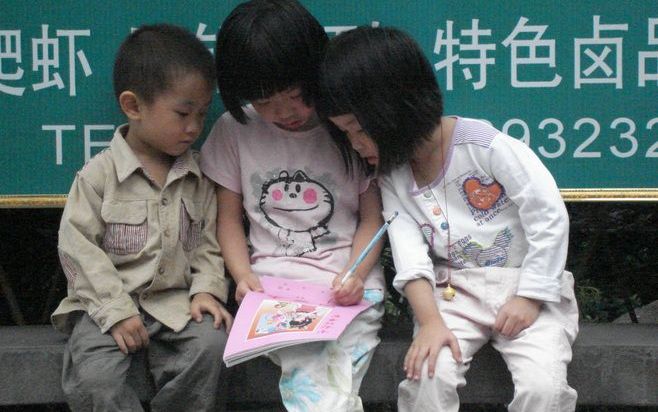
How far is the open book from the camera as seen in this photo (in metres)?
2.63

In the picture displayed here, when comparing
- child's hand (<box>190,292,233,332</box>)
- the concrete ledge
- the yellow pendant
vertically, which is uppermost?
the yellow pendant

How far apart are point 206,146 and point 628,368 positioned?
144cm

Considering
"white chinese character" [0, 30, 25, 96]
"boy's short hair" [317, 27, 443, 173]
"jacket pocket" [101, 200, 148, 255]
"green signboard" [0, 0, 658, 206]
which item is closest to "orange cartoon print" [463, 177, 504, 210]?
"boy's short hair" [317, 27, 443, 173]

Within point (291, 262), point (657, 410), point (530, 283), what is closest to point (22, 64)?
point (291, 262)

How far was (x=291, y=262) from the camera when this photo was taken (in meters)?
3.02

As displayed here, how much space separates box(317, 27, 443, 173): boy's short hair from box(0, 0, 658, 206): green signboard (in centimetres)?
48

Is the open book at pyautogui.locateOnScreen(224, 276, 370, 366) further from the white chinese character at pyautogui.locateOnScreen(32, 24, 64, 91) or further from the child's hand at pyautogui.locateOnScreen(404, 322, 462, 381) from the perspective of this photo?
the white chinese character at pyautogui.locateOnScreen(32, 24, 64, 91)

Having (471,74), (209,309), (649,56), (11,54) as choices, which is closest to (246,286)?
(209,309)

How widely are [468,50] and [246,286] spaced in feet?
3.49

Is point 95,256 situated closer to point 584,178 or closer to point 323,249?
point 323,249

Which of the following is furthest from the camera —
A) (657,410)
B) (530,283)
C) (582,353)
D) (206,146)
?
(657,410)

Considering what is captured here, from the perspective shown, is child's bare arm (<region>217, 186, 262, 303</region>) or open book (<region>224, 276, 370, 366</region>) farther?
child's bare arm (<region>217, 186, 262, 303</region>)

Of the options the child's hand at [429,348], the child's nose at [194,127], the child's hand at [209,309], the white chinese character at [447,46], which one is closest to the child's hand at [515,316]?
the child's hand at [429,348]

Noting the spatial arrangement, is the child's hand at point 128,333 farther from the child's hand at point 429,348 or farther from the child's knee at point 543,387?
the child's knee at point 543,387
